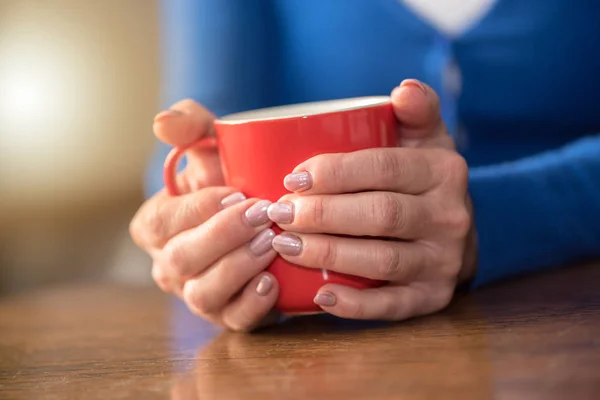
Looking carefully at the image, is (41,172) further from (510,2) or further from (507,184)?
(507,184)

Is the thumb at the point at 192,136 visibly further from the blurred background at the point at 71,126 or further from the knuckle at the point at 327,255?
the blurred background at the point at 71,126

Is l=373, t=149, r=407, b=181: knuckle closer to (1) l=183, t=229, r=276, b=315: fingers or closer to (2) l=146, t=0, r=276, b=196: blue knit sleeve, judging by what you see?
(1) l=183, t=229, r=276, b=315: fingers

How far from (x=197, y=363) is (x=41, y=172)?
199 centimetres

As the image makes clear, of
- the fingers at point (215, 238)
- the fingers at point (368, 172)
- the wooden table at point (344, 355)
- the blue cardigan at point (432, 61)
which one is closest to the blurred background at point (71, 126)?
the blue cardigan at point (432, 61)

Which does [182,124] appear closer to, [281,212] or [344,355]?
[281,212]

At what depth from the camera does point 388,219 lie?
2.07 feet

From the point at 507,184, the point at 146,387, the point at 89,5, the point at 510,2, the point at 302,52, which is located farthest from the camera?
the point at 89,5

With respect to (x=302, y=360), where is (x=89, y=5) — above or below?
above

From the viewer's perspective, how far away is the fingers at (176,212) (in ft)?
2.22

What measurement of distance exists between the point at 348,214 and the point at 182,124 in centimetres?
21

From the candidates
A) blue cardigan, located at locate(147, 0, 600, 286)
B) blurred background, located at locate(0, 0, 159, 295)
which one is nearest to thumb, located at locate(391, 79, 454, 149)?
blue cardigan, located at locate(147, 0, 600, 286)

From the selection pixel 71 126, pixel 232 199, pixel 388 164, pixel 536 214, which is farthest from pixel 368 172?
A: pixel 71 126

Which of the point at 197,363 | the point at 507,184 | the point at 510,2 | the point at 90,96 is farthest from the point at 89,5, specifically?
the point at 197,363

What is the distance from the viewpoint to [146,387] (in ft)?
1.79
